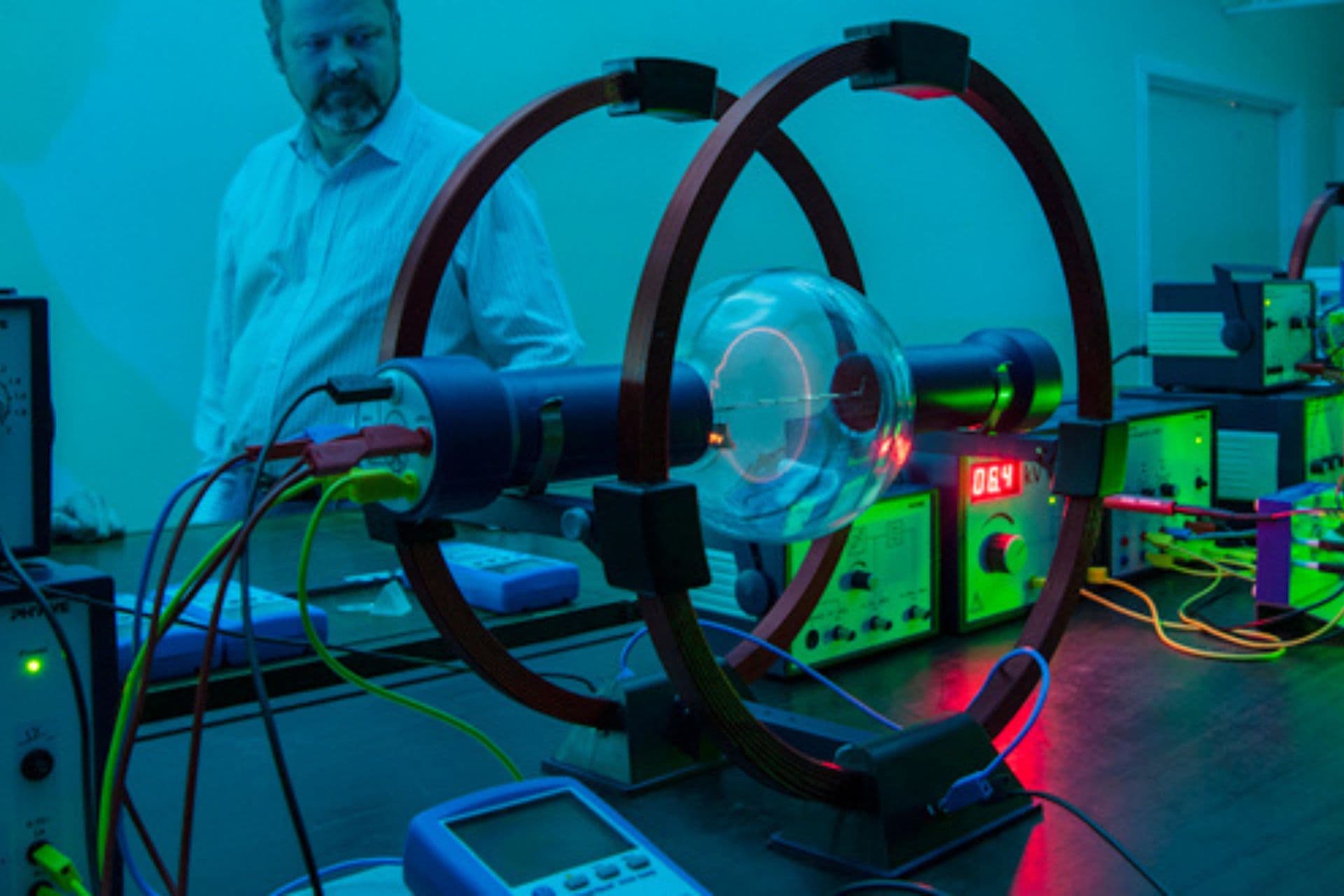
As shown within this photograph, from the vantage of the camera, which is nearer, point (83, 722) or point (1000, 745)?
point (83, 722)

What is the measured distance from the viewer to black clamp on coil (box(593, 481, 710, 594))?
653 millimetres

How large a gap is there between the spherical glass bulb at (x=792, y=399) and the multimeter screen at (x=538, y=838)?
0.25 metres

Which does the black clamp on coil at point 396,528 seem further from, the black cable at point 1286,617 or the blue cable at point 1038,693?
the black cable at point 1286,617

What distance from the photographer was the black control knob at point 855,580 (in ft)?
3.70

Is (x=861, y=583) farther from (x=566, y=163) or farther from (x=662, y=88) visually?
(x=566, y=163)

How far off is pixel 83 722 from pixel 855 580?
2.10ft

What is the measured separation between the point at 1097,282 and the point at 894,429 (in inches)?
6.9

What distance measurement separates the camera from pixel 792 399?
855mm

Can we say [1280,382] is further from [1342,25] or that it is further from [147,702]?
[1342,25]

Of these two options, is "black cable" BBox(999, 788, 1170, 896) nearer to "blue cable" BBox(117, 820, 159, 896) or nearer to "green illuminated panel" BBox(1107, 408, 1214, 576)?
"blue cable" BBox(117, 820, 159, 896)

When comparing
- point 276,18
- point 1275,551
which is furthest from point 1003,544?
point 276,18

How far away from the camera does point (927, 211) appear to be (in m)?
4.31

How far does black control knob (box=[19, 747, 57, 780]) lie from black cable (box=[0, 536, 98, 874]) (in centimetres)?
2

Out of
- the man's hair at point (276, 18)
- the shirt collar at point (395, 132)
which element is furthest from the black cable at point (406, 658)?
the man's hair at point (276, 18)
